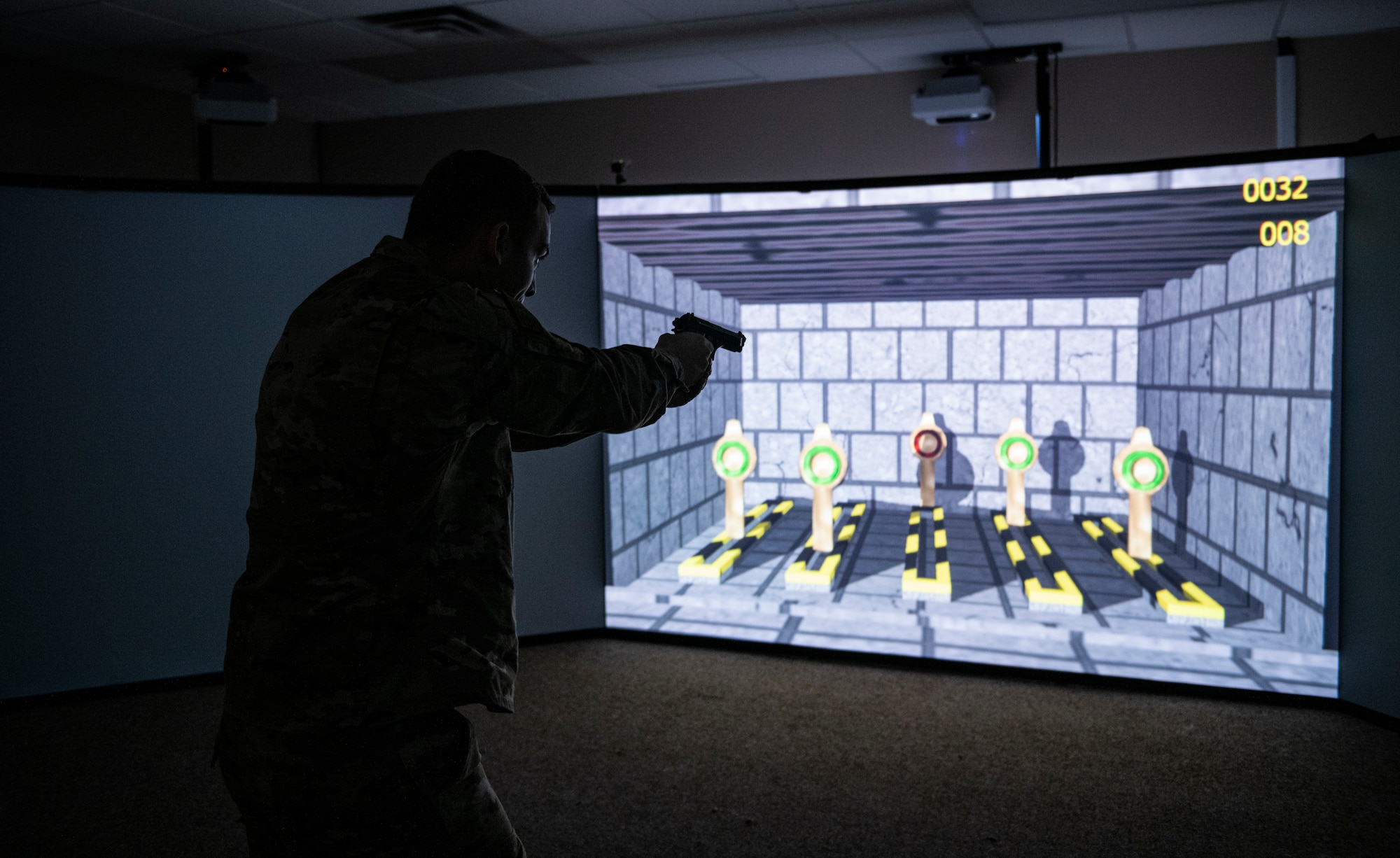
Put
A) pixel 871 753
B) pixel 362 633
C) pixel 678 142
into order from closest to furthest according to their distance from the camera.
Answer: pixel 362 633, pixel 871 753, pixel 678 142

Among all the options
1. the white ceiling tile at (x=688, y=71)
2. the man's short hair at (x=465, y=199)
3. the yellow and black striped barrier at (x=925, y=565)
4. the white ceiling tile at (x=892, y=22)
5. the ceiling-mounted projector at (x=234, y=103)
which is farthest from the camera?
the white ceiling tile at (x=688, y=71)

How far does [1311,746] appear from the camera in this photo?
2418mm

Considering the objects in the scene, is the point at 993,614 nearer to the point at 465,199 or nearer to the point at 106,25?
the point at 465,199

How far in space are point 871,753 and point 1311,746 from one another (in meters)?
1.17

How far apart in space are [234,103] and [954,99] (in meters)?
3.86

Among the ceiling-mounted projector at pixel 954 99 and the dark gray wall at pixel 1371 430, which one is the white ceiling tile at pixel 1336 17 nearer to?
the ceiling-mounted projector at pixel 954 99

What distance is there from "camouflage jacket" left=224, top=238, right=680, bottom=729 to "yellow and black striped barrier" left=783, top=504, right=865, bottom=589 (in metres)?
2.43

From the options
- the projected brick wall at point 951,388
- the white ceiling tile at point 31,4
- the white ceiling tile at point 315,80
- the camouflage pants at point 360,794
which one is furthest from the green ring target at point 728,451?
the white ceiling tile at point 31,4

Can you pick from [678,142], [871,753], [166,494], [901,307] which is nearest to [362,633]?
[871,753]

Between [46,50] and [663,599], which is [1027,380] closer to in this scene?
[663,599]

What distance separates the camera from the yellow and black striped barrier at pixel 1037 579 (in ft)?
10.2

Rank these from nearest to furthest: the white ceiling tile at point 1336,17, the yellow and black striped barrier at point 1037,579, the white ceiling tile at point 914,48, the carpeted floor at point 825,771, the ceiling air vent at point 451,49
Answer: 1. the carpeted floor at point 825,771
2. the yellow and black striped barrier at point 1037,579
3. the white ceiling tile at point 1336,17
4. the ceiling air vent at point 451,49
5. the white ceiling tile at point 914,48

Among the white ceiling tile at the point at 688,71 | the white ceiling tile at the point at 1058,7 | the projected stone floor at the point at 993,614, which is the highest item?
the white ceiling tile at the point at 688,71

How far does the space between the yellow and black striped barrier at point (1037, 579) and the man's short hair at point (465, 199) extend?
2.56 meters
